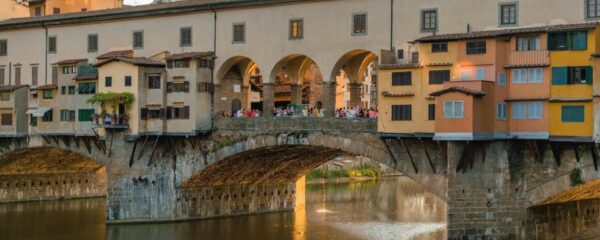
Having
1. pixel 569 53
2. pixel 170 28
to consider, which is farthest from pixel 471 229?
pixel 170 28

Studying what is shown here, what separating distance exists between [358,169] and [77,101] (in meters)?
37.4

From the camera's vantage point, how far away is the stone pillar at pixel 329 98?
4278 centimetres

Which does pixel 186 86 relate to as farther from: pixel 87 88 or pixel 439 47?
pixel 439 47

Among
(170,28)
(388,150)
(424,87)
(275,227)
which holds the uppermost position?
(170,28)

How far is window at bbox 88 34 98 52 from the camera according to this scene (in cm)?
5231

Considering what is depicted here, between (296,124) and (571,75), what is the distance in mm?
13303

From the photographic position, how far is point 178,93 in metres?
46.6

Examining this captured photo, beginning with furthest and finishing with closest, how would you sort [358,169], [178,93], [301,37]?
1. [358,169]
2. [178,93]
3. [301,37]

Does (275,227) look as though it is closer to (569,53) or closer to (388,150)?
(388,150)

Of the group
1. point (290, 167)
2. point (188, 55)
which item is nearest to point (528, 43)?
point (188, 55)

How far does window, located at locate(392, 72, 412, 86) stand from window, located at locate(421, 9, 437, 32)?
2433 millimetres

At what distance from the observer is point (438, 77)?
37438mm

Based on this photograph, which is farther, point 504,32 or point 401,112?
point 401,112

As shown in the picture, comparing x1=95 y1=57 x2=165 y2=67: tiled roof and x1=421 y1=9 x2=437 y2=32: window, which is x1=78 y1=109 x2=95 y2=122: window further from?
x1=421 y1=9 x2=437 y2=32: window
